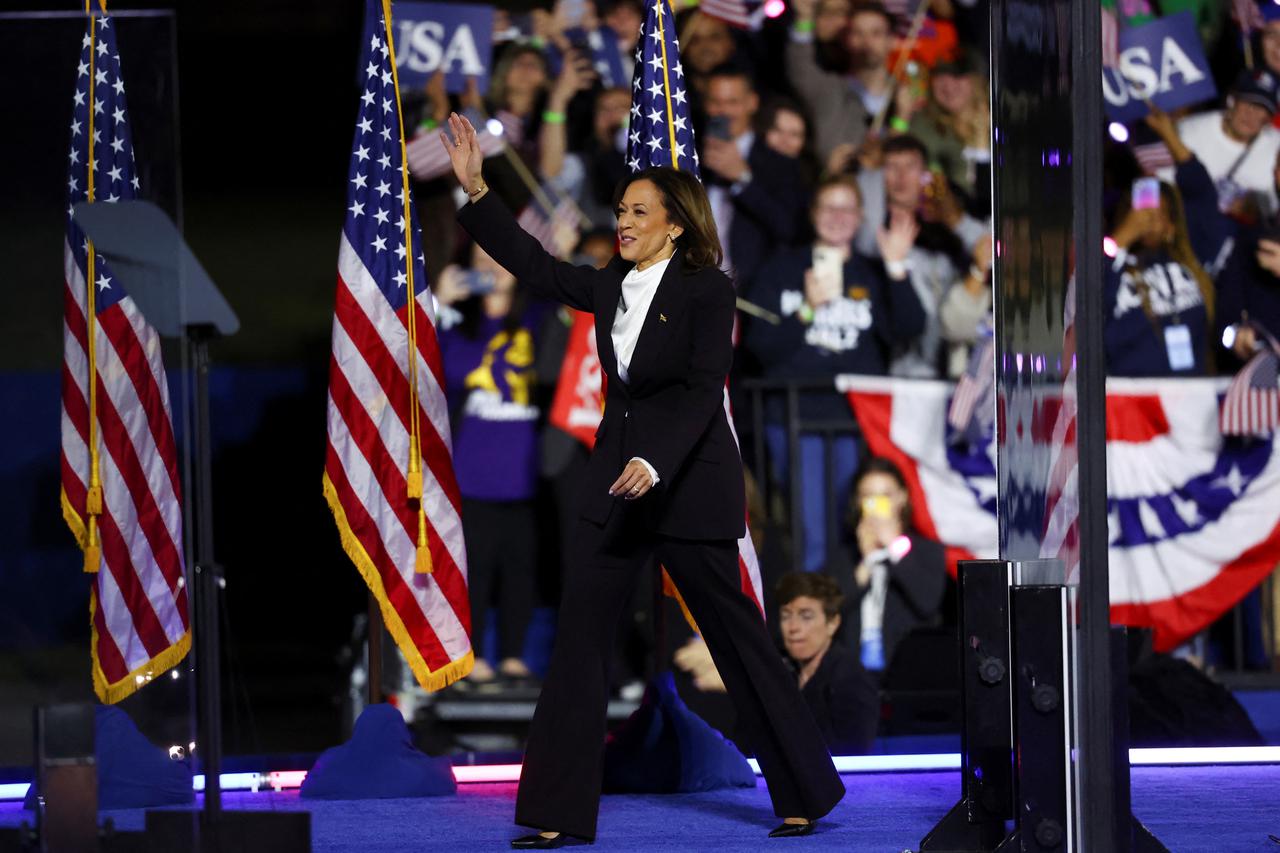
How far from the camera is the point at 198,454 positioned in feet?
10.8

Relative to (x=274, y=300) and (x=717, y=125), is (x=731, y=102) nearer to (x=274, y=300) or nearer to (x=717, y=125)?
(x=717, y=125)

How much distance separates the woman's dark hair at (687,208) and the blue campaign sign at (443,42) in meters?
3.23

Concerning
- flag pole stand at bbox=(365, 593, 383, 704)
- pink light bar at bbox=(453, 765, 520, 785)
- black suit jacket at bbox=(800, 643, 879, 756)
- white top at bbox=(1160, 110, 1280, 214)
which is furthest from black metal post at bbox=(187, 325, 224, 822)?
white top at bbox=(1160, 110, 1280, 214)

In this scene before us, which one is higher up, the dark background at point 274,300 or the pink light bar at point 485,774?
the dark background at point 274,300

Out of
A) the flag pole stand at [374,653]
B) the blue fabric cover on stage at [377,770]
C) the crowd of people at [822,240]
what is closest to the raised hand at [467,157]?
the flag pole stand at [374,653]

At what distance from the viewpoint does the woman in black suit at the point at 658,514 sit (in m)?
3.96

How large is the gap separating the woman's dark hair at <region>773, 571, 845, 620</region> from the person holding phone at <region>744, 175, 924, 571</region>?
1.21 m

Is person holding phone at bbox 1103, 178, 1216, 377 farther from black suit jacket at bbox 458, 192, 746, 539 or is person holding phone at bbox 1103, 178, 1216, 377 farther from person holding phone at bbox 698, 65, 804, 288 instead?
black suit jacket at bbox 458, 192, 746, 539

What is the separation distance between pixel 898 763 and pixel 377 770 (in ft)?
4.90

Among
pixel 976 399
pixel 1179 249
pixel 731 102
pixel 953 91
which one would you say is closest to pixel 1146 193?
pixel 1179 249

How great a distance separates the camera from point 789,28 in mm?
7473

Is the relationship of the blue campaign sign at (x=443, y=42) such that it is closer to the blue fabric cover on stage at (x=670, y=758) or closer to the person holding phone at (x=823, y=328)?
the person holding phone at (x=823, y=328)

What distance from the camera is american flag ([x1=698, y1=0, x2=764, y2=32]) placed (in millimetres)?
7465

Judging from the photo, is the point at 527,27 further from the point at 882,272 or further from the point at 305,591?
the point at 305,591
